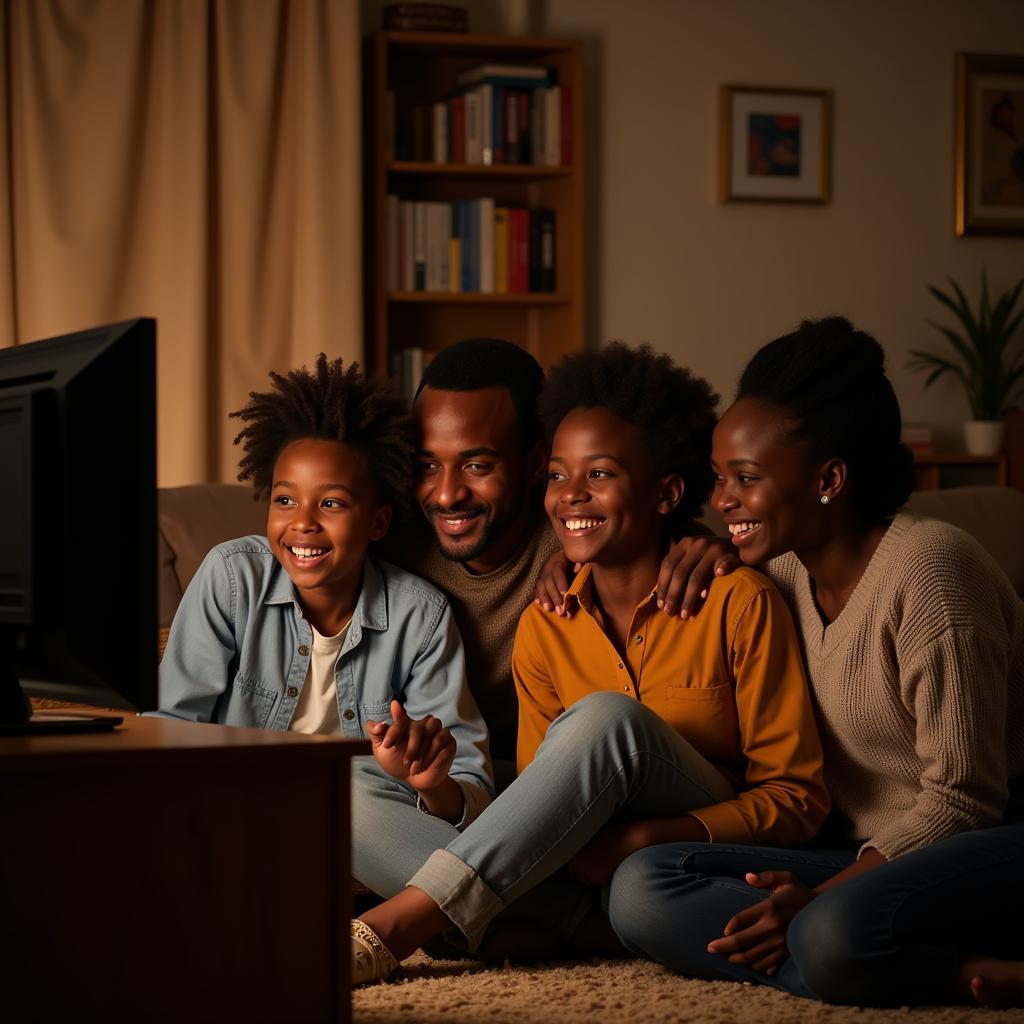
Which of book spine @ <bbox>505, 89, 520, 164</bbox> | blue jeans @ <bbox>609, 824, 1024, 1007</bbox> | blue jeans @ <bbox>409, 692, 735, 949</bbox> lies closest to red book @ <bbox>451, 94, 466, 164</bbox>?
book spine @ <bbox>505, 89, 520, 164</bbox>

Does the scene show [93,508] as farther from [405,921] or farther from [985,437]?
[985,437]

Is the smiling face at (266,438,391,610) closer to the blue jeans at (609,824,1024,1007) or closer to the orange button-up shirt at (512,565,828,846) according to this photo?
the orange button-up shirt at (512,565,828,846)

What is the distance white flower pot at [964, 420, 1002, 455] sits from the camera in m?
4.70

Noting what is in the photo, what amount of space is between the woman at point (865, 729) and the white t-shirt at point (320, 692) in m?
0.53

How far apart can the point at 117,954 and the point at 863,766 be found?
3.48ft

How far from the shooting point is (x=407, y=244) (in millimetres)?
4277

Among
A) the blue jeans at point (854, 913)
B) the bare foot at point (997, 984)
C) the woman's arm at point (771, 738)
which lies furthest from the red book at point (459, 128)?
the bare foot at point (997, 984)

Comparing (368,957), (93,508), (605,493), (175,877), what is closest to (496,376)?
(605,493)

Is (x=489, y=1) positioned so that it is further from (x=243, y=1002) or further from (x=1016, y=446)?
(x=243, y=1002)

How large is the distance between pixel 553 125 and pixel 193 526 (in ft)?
7.29

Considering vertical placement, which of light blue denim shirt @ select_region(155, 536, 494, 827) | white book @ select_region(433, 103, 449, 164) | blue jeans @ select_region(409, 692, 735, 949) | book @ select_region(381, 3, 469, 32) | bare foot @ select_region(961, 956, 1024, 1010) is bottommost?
bare foot @ select_region(961, 956, 1024, 1010)

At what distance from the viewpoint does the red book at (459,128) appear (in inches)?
168

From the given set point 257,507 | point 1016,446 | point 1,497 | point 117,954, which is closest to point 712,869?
point 117,954

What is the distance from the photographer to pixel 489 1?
4.47 meters
